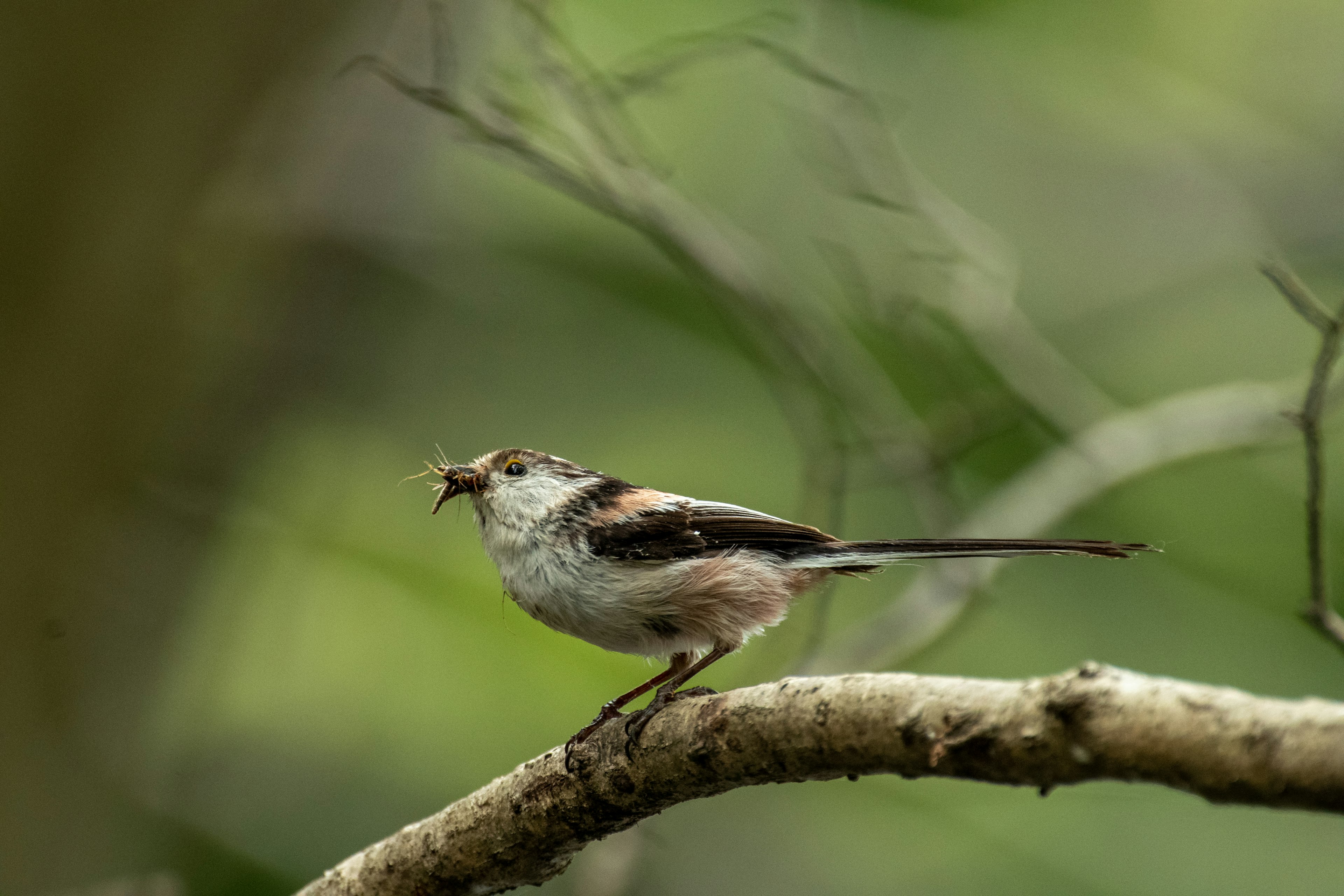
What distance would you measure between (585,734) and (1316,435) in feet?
7.04

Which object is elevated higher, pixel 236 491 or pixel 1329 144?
pixel 1329 144

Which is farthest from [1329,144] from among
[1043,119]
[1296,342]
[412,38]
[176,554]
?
[176,554]

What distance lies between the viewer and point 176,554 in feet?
22.4

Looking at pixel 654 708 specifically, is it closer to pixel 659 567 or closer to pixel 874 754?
pixel 659 567

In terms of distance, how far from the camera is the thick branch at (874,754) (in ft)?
5.04

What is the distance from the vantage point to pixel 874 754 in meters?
2.05

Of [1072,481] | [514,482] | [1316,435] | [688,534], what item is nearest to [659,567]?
[688,534]

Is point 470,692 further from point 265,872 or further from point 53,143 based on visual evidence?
point 53,143

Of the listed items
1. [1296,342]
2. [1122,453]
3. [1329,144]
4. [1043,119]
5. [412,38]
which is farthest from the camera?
[1043,119]

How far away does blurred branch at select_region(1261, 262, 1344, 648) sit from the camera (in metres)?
2.42

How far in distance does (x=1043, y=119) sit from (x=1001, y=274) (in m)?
6.45

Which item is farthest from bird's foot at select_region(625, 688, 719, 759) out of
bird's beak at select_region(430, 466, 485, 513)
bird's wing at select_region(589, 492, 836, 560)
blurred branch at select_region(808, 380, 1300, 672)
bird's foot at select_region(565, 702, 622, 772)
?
blurred branch at select_region(808, 380, 1300, 672)

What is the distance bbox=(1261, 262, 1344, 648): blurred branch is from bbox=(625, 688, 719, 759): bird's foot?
1419 mm

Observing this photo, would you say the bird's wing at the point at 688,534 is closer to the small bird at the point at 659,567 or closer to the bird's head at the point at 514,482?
the small bird at the point at 659,567
